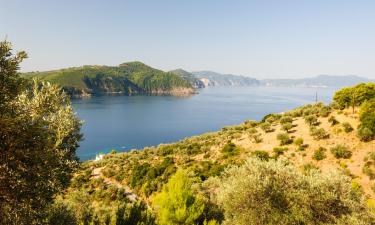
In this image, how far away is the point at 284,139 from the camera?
153ft

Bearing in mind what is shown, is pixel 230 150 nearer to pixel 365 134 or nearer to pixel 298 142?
pixel 298 142

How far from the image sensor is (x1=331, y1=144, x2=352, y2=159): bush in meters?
38.0

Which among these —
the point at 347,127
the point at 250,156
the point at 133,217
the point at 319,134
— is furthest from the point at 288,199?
the point at 347,127

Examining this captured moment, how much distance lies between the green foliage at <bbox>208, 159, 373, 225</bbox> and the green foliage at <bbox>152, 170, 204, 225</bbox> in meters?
4.33

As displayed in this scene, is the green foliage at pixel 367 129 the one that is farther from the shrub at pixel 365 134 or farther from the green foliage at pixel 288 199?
the green foliage at pixel 288 199

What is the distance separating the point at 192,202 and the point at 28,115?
634 inches

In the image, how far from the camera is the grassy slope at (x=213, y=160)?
3809cm

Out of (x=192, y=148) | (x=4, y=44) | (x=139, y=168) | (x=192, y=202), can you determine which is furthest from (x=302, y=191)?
(x=192, y=148)

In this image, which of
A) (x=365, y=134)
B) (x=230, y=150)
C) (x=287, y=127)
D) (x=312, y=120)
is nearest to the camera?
(x=365, y=134)

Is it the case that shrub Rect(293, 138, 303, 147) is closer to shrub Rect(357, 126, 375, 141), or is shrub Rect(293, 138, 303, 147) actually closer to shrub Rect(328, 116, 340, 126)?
shrub Rect(328, 116, 340, 126)

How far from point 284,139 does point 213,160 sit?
499 inches

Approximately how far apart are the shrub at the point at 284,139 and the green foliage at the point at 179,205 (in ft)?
90.1

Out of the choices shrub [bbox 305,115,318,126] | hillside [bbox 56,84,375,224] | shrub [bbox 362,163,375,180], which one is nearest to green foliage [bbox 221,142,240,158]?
hillside [bbox 56,84,375,224]

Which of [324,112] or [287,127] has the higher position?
[324,112]
